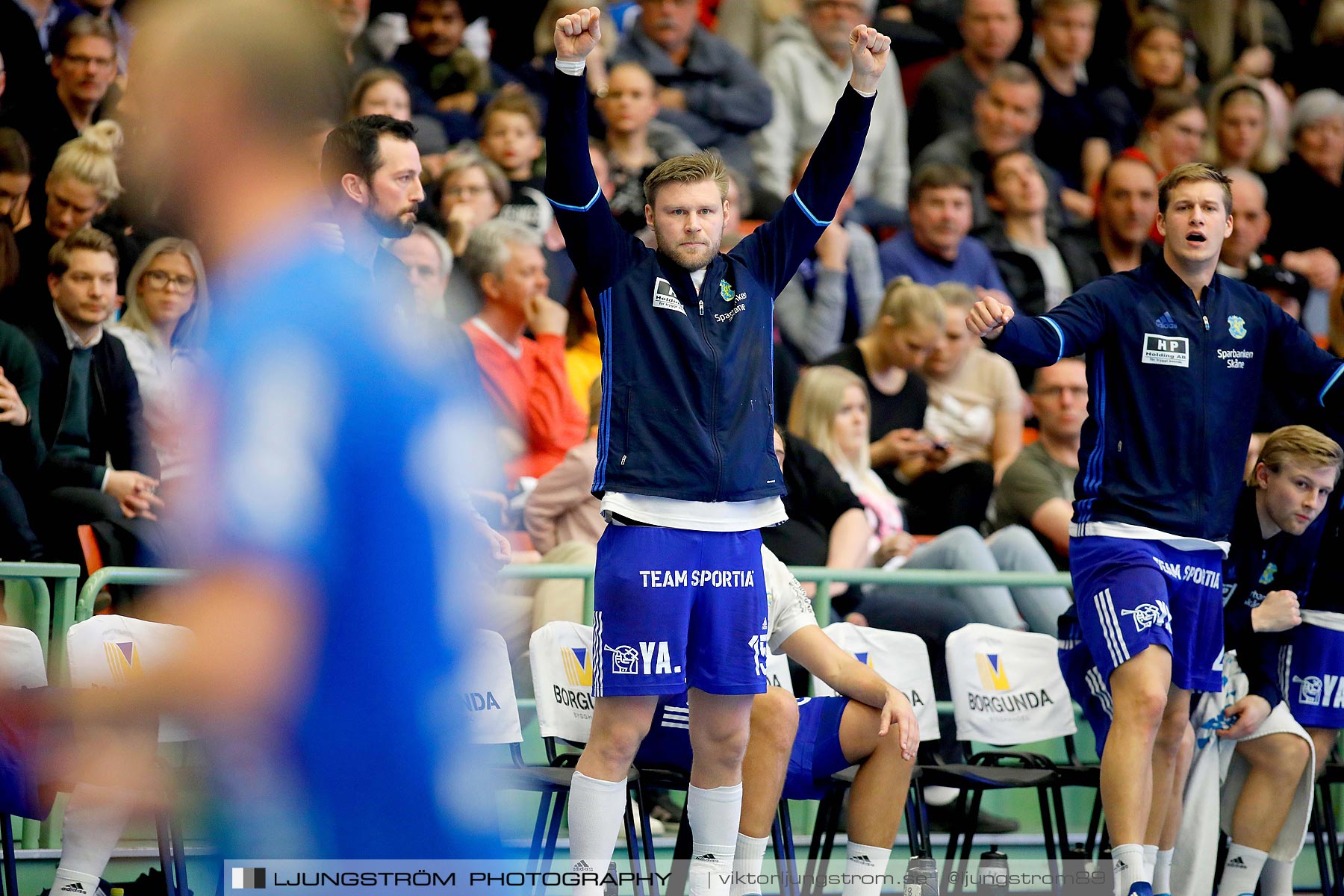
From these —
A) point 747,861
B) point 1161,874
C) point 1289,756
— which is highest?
point 1289,756

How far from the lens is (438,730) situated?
1441mm

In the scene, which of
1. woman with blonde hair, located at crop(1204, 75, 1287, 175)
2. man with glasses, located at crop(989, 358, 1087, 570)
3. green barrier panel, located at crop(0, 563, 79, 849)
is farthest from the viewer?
woman with blonde hair, located at crop(1204, 75, 1287, 175)

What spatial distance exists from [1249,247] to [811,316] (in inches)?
116

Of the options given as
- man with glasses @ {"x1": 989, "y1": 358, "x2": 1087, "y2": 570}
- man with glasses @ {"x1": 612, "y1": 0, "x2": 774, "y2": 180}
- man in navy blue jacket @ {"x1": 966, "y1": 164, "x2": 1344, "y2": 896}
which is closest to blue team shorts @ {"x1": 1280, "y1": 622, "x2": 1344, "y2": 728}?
man in navy blue jacket @ {"x1": 966, "y1": 164, "x2": 1344, "y2": 896}

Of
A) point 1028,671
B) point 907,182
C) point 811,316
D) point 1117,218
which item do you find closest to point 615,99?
point 811,316

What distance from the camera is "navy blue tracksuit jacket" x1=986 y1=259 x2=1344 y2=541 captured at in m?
4.80

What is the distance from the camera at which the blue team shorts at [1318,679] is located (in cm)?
568

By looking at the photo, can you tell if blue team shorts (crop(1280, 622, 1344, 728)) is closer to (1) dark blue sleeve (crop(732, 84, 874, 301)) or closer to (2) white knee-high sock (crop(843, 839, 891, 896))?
(2) white knee-high sock (crop(843, 839, 891, 896))

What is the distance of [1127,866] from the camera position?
4508 millimetres

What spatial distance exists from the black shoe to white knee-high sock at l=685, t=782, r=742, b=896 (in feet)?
6.65

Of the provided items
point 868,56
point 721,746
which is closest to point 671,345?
point 868,56

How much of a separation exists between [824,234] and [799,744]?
3.24m

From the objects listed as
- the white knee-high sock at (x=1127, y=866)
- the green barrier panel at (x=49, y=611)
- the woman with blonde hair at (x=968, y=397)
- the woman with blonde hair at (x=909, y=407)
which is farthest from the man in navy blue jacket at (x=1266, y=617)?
the green barrier panel at (x=49, y=611)

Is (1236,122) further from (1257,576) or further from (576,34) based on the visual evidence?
(576,34)
